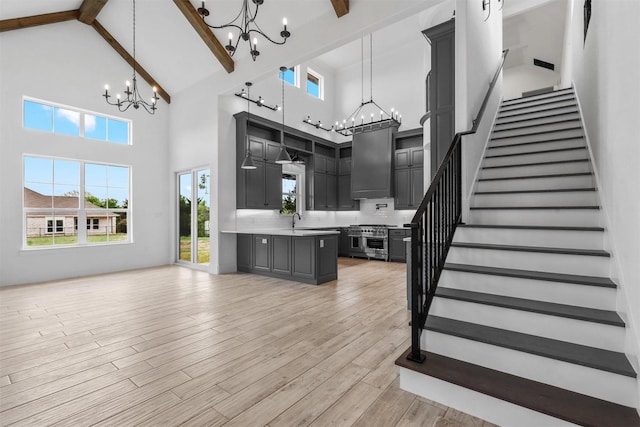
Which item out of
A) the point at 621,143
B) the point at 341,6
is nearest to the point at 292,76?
the point at 341,6

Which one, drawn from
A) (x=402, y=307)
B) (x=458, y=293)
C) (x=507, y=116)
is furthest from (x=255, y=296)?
(x=507, y=116)

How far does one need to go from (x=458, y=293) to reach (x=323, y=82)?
829 centimetres

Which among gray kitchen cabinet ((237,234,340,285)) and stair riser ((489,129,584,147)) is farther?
gray kitchen cabinet ((237,234,340,285))

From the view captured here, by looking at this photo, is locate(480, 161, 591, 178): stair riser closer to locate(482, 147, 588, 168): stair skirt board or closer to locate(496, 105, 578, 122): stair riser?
locate(482, 147, 588, 168): stair skirt board

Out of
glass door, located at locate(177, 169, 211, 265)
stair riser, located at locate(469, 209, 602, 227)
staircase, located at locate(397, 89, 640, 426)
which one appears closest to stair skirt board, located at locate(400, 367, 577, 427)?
staircase, located at locate(397, 89, 640, 426)

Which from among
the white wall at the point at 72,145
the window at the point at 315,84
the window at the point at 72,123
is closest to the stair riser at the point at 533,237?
the white wall at the point at 72,145

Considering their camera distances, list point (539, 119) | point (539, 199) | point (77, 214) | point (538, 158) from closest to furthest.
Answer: point (539, 199) < point (538, 158) < point (539, 119) < point (77, 214)

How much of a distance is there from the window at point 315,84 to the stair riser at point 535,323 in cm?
765

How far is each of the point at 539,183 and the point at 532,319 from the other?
2012mm

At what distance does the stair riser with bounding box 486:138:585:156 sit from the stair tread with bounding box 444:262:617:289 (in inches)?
87.3

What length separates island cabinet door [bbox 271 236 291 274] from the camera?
18.4ft

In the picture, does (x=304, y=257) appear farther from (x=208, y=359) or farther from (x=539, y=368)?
(x=539, y=368)

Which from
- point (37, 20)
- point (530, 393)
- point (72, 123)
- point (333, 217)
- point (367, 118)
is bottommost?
point (530, 393)

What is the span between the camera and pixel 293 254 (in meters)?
5.54
